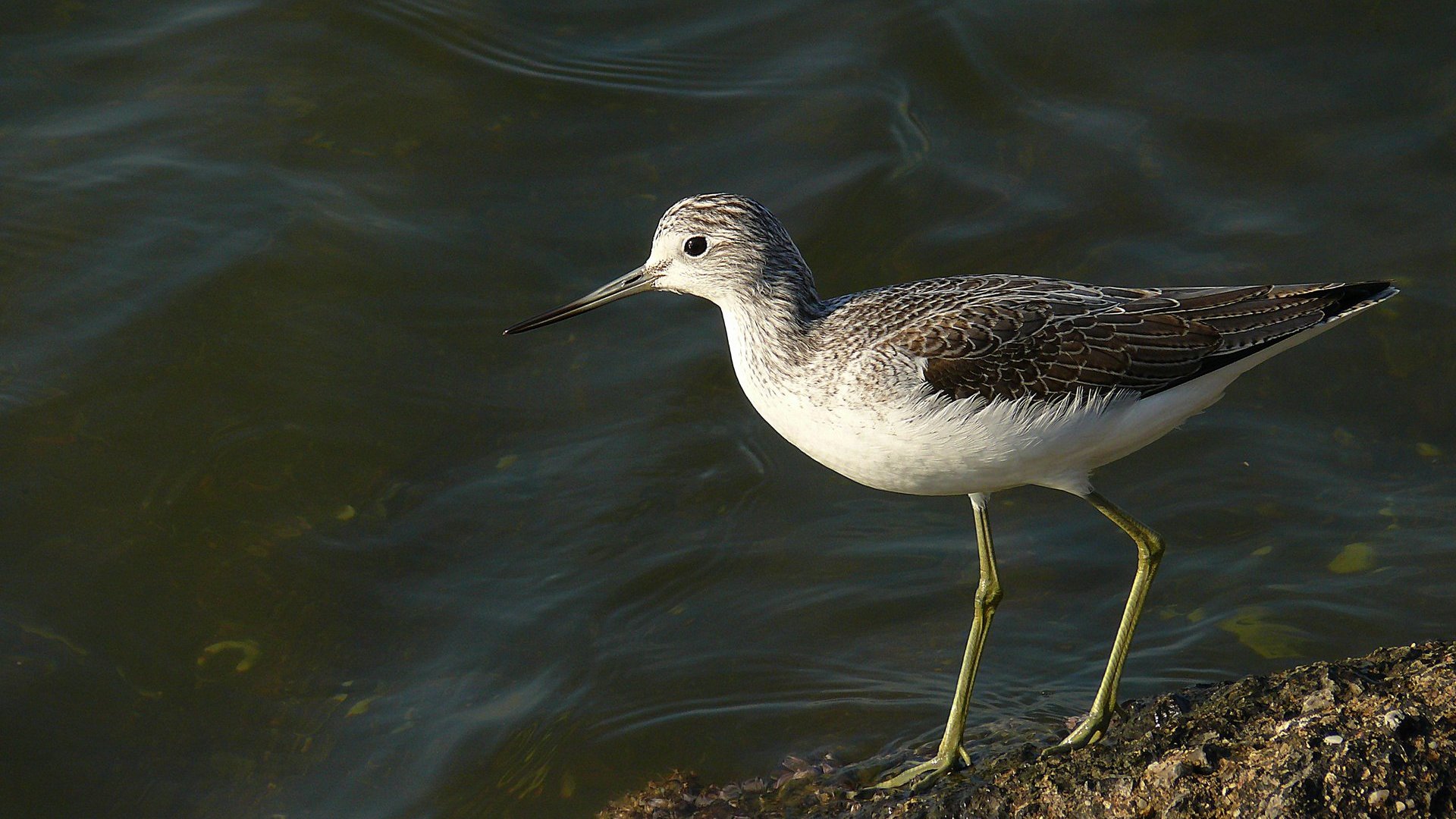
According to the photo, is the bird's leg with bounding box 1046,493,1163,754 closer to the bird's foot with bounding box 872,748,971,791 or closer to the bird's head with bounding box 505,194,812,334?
the bird's foot with bounding box 872,748,971,791

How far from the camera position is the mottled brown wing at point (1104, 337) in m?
6.08

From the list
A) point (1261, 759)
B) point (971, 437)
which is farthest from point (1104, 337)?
point (1261, 759)

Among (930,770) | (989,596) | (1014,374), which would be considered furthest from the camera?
(989,596)

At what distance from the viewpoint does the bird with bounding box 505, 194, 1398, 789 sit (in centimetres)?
603

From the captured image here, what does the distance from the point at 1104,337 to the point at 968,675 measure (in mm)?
Result: 1654

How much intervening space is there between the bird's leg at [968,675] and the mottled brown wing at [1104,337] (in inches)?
27.0

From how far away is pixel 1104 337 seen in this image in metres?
6.23

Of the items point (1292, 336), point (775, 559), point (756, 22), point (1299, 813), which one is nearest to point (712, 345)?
point (775, 559)

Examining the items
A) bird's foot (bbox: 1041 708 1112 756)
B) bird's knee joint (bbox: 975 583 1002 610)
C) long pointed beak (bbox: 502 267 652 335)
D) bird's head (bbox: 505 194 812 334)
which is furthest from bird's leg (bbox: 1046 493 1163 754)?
long pointed beak (bbox: 502 267 652 335)

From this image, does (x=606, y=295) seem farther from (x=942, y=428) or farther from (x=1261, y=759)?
(x=1261, y=759)

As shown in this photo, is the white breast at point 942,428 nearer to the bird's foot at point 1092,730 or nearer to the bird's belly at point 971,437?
the bird's belly at point 971,437

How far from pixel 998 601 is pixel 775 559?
1.89 metres

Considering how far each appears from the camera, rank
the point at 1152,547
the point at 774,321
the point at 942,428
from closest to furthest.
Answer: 1. the point at 942,428
2. the point at 774,321
3. the point at 1152,547

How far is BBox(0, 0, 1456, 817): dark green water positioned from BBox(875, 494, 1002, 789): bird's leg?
372mm
